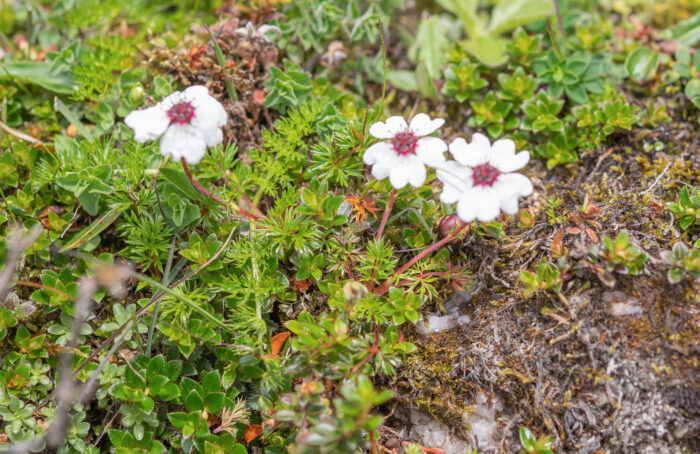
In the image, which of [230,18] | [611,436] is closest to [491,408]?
[611,436]

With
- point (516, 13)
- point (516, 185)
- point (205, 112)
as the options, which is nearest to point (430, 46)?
point (516, 13)

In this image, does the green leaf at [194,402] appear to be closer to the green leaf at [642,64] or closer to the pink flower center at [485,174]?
the pink flower center at [485,174]

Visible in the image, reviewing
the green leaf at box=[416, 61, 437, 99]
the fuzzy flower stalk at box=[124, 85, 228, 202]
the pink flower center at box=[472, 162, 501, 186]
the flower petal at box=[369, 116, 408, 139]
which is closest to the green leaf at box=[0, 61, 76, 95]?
the fuzzy flower stalk at box=[124, 85, 228, 202]

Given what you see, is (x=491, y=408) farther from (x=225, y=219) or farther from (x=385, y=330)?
(x=225, y=219)

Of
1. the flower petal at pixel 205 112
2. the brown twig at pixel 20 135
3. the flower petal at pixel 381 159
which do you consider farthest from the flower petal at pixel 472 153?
the brown twig at pixel 20 135

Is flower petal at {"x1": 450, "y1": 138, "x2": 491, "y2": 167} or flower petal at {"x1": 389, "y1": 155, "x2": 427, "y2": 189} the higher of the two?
flower petal at {"x1": 450, "y1": 138, "x2": 491, "y2": 167}

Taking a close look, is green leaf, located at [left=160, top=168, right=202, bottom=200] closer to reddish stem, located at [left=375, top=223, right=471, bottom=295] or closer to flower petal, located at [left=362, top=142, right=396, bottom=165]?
flower petal, located at [left=362, top=142, right=396, bottom=165]

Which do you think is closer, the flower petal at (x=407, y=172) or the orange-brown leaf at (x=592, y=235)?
the flower petal at (x=407, y=172)
